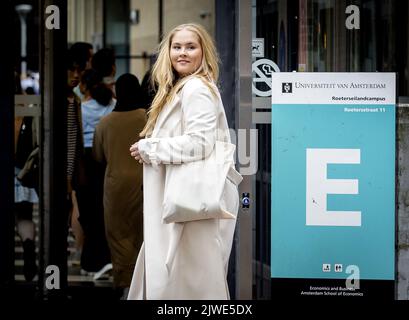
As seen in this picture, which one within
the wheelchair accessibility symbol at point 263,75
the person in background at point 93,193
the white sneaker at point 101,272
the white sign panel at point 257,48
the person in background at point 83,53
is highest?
the person in background at point 83,53

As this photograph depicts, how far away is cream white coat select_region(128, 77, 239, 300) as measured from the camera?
4.80m

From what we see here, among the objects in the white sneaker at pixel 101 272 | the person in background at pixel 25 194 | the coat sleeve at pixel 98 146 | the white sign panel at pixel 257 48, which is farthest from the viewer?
the white sneaker at pixel 101 272

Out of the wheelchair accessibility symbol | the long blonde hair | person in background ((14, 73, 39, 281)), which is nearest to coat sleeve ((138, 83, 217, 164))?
the long blonde hair

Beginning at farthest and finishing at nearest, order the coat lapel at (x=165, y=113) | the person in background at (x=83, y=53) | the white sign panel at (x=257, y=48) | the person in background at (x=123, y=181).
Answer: the person in background at (x=83, y=53)
the person in background at (x=123, y=181)
the white sign panel at (x=257, y=48)
the coat lapel at (x=165, y=113)

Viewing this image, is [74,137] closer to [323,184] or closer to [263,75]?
[263,75]

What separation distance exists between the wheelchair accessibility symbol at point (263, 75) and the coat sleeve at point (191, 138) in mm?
774

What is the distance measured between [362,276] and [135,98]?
219 cm

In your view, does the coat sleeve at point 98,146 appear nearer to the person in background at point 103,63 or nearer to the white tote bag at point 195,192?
the person in background at point 103,63

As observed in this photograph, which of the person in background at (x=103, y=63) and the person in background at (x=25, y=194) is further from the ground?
the person in background at (x=103, y=63)

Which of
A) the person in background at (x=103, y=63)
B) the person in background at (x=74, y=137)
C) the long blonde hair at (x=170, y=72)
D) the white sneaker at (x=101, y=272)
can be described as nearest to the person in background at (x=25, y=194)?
the person in background at (x=74, y=137)

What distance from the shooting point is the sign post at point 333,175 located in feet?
18.0

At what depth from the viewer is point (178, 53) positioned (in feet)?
16.5
